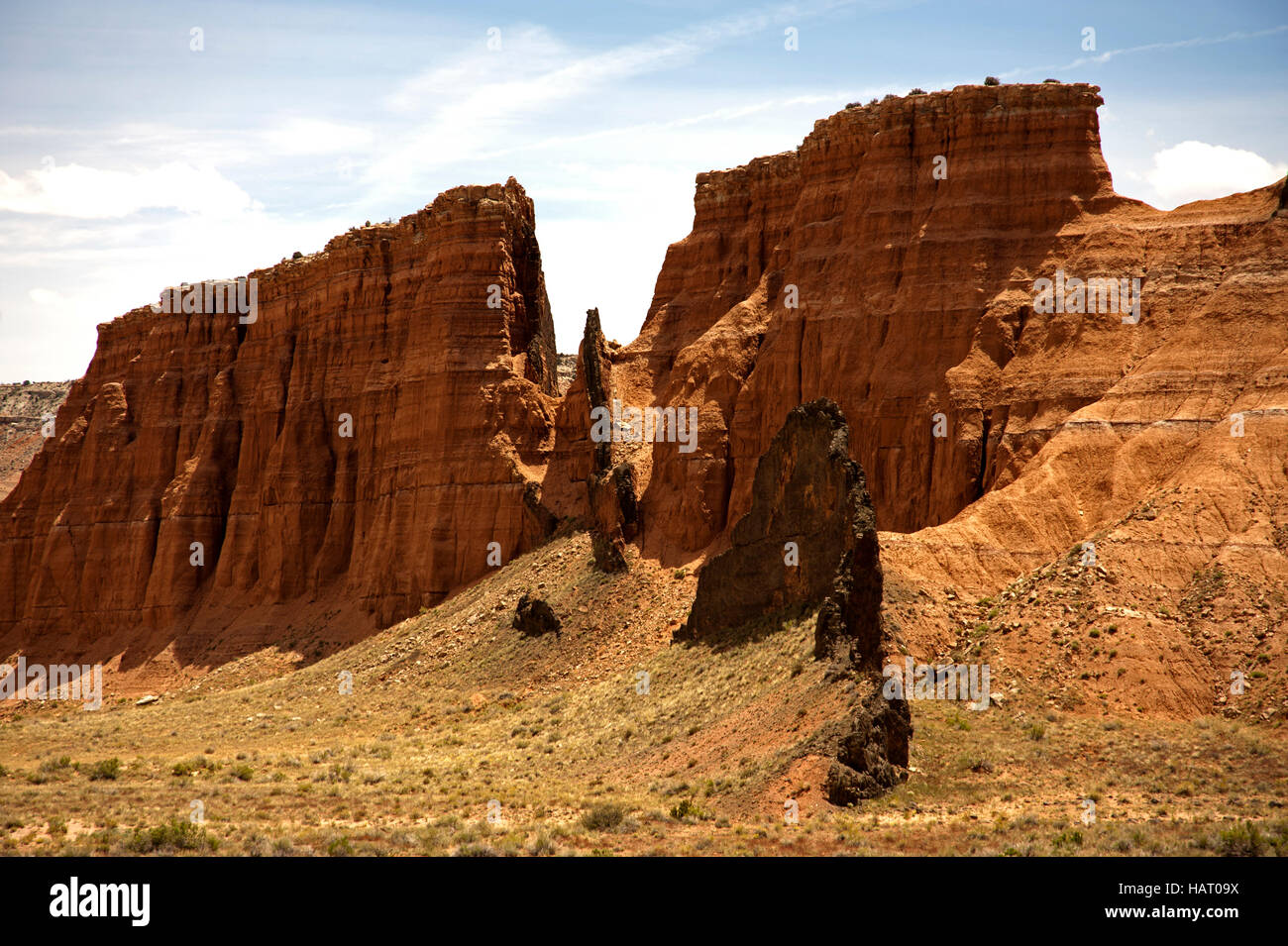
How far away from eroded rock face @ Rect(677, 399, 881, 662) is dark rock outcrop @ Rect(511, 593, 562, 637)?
21.2 feet

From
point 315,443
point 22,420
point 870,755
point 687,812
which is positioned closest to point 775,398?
point 870,755

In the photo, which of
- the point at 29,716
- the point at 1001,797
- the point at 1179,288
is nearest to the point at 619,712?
the point at 1001,797

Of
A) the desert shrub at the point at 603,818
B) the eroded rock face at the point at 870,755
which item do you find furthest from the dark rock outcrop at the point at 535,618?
the eroded rock face at the point at 870,755

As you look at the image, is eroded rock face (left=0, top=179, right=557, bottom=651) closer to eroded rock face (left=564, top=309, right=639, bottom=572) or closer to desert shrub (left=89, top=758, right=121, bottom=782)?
eroded rock face (left=564, top=309, right=639, bottom=572)

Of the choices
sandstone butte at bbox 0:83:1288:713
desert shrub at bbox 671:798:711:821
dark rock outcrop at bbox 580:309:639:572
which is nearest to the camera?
desert shrub at bbox 671:798:711:821

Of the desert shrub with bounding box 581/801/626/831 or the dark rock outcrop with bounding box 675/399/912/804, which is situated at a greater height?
the dark rock outcrop with bounding box 675/399/912/804

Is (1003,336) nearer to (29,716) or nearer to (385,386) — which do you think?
(385,386)

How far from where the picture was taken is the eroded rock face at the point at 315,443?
56281 mm

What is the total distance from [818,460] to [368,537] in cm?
2895

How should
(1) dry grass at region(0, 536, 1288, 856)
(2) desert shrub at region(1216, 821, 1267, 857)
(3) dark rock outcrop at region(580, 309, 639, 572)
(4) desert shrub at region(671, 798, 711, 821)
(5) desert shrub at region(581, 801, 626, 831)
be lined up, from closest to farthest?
(2) desert shrub at region(1216, 821, 1267, 857) < (1) dry grass at region(0, 536, 1288, 856) < (5) desert shrub at region(581, 801, 626, 831) < (4) desert shrub at region(671, 798, 711, 821) < (3) dark rock outcrop at region(580, 309, 639, 572)

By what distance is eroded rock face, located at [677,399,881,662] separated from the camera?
32469 millimetres

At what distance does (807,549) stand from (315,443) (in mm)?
35111

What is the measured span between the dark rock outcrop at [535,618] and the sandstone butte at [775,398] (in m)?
4.08

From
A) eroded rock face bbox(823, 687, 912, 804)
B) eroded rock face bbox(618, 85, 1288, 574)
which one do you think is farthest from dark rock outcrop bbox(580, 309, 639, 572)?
eroded rock face bbox(823, 687, 912, 804)
